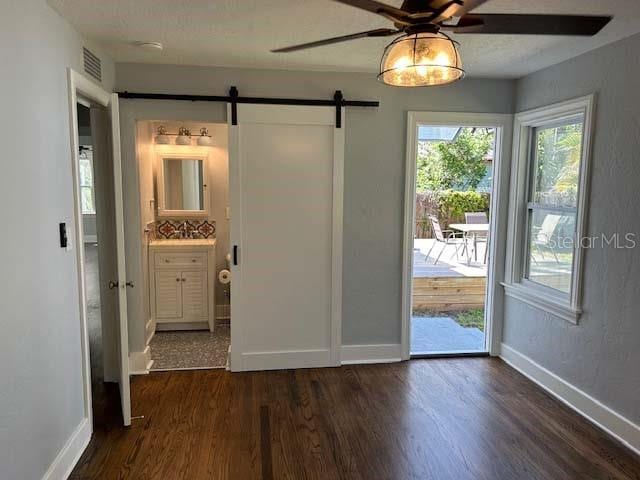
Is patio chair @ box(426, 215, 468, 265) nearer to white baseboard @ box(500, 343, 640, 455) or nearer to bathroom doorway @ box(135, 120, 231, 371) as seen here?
white baseboard @ box(500, 343, 640, 455)

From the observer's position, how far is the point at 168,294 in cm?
440

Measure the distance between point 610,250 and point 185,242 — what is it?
11.8ft

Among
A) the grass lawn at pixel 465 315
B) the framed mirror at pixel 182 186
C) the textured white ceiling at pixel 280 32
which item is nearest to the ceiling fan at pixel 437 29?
the textured white ceiling at pixel 280 32

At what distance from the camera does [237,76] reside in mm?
3396

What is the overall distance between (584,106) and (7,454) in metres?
3.58

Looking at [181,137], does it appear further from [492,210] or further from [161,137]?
[492,210]

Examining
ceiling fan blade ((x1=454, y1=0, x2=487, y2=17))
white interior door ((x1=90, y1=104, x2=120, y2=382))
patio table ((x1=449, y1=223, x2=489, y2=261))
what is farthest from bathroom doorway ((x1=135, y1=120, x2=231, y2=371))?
patio table ((x1=449, y1=223, x2=489, y2=261))

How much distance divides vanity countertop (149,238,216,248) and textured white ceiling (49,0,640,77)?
1750mm

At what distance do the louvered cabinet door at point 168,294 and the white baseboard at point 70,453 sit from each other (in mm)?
1859

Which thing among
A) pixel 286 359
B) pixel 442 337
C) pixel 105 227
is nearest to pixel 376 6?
pixel 105 227

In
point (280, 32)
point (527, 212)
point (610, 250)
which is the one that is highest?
point (280, 32)

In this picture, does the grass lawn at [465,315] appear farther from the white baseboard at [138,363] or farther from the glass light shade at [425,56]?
the glass light shade at [425,56]

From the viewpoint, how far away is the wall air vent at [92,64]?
265cm

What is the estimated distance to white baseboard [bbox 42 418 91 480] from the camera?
2143mm
